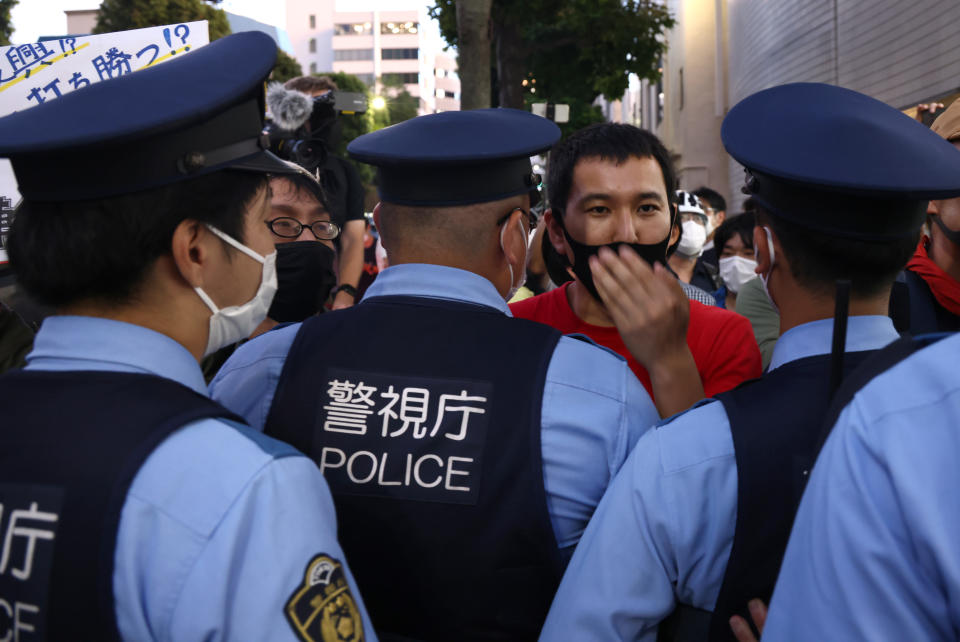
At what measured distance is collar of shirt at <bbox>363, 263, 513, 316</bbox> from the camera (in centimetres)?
211

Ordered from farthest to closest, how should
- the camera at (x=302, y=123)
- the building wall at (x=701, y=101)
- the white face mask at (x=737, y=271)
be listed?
the building wall at (x=701, y=101) → the white face mask at (x=737, y=271) → the camera at (x=302, y=123)

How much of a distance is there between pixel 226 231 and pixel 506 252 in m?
0.81

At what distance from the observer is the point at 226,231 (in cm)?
168

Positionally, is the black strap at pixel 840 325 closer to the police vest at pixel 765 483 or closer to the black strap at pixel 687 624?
the police vest at pixel 765 483

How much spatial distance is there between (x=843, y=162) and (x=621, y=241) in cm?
99

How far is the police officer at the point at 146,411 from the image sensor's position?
1.29 metres

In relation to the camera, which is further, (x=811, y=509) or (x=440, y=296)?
(x=440, y=296)

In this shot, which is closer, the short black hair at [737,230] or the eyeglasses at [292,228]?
the eyeglasses at [292,228]

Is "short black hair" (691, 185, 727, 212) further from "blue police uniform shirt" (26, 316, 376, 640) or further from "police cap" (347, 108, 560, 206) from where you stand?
"blue police uniform shirt" (26, 316, 376, 640)

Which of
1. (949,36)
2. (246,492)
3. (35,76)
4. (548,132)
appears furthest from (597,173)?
(949,36)

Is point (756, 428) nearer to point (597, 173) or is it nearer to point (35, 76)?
point (597, 173)

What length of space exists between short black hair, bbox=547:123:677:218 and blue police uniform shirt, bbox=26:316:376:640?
1.65m

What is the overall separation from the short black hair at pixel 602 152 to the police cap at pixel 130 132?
1.33m

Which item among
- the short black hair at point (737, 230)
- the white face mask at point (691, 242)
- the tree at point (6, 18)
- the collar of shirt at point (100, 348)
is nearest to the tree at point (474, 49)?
the white face mask at point (691, 242)
